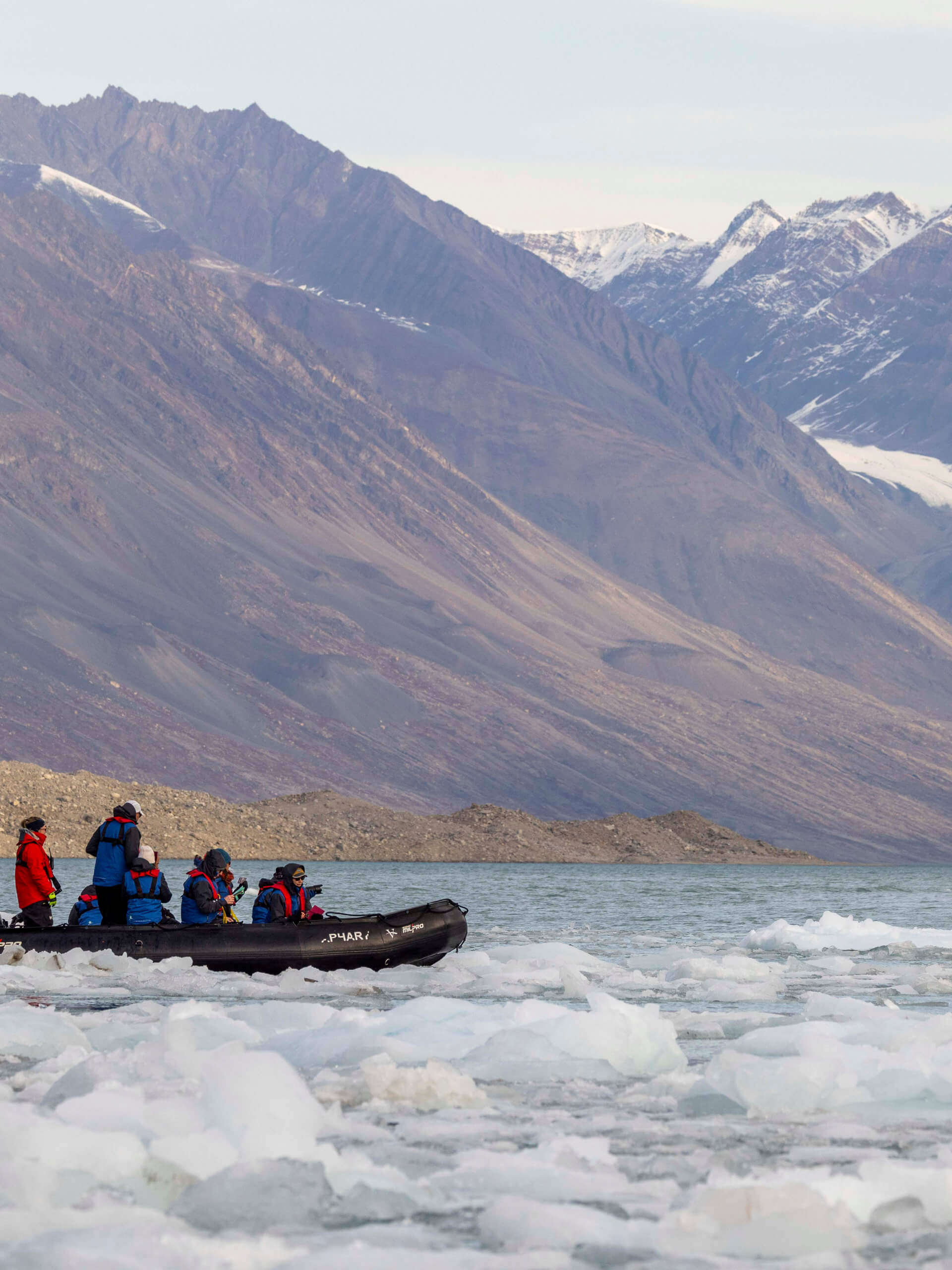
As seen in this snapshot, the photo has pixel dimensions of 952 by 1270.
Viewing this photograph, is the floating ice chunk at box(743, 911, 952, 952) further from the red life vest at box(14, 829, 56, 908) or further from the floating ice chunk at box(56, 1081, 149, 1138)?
the floating ice chunk at box(56, 1081, 149, 1138)

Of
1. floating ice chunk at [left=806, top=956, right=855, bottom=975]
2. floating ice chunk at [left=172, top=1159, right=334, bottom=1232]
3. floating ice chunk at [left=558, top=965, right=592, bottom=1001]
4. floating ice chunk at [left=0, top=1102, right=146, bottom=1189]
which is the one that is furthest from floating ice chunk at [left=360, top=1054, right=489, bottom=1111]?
floating ice chunk at [left=806, top=956, right=855, bottom=975]

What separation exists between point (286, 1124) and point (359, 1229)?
82.0 inches

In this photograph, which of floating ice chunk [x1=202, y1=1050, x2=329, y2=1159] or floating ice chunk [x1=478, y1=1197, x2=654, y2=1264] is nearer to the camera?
floating ice chunk [x1=478, y1=1197, x2=654, y2=1264]

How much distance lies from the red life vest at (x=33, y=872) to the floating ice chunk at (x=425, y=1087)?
1268cm

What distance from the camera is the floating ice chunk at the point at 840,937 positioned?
38031 mm

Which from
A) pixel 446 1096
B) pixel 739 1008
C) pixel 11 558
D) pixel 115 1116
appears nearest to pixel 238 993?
pixel 739 1008

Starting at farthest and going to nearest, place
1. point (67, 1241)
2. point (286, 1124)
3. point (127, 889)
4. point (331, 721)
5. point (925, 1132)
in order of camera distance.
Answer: point (331, 721), point (127, 889), point (925, 1132), point (286, 1124), point (67, 1241)

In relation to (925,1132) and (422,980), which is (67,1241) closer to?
(925,1132)

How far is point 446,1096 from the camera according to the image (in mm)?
16781

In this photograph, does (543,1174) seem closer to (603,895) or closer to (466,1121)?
(466,1121)

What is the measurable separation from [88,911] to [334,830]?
79.6 meters

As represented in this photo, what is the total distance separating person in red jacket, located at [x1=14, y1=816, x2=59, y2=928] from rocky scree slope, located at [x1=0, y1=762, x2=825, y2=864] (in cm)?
6064

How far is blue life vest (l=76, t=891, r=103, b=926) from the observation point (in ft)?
93.5

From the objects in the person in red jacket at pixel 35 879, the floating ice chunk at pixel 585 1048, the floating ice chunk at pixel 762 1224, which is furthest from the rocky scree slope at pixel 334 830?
the floating ice chunk at pixel 762 1224
